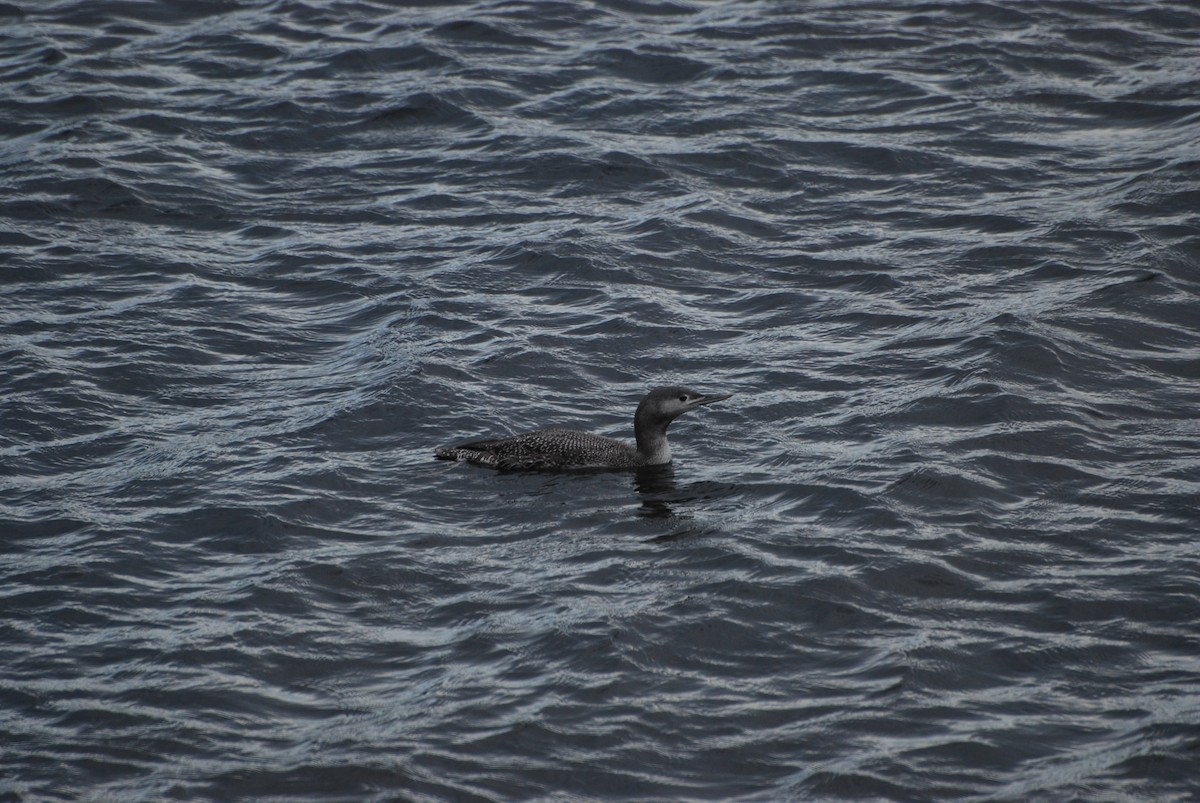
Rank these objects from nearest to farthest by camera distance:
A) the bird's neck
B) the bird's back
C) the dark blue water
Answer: the dark blue water < the bird's back < the bird's neck

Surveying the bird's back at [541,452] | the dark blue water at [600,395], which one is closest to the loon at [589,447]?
the bird's back at [541,452]

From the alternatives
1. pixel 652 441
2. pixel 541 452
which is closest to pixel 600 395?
pixel 652 441

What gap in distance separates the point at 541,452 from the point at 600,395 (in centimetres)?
197

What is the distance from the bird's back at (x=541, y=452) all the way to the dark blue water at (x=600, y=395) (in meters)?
0.19

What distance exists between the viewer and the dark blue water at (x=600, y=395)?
10.3 metres

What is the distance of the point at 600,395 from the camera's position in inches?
634

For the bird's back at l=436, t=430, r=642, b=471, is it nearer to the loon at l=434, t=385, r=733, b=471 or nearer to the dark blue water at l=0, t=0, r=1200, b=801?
the loon at l=434, t=385, r=733, b=471

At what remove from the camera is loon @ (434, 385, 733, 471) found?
47.0ft

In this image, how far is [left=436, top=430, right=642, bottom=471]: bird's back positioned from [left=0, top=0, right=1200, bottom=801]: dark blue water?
0.19 metres

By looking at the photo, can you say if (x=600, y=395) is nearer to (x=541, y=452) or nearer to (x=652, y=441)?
(x=652, y=441)

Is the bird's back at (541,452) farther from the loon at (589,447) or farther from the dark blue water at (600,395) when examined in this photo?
the dark blue water at (600,395)

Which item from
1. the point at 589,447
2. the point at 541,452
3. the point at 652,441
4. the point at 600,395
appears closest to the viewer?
the point at 541,452

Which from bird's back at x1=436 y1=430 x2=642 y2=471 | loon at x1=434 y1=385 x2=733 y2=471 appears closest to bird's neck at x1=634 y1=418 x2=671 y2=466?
loon at x1=434 y1=385 x2=733 y2=471

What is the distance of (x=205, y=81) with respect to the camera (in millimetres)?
24453
